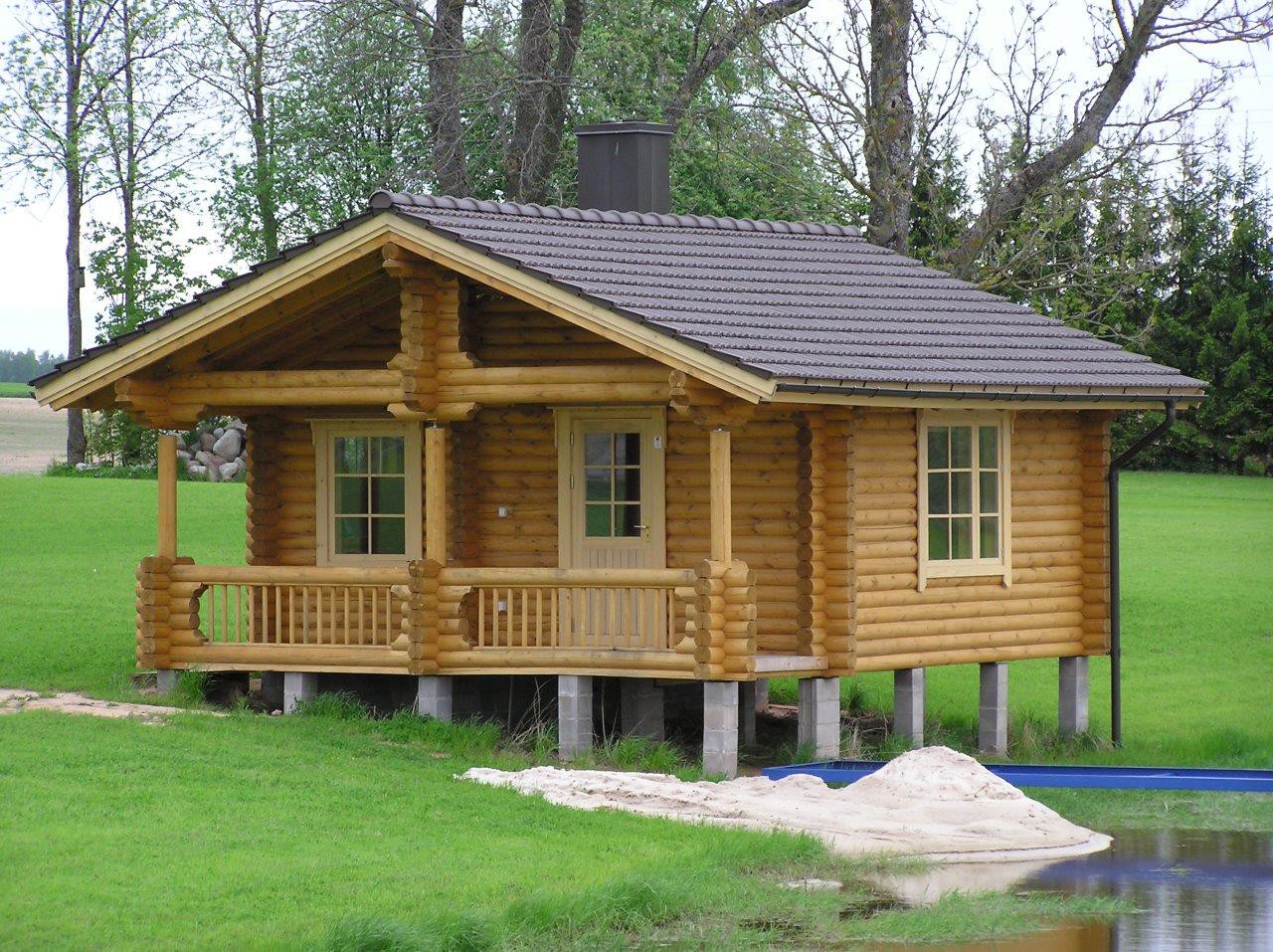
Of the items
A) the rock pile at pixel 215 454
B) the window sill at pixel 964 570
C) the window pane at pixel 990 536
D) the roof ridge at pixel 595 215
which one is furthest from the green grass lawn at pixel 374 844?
the rock pile at pixel 215 454

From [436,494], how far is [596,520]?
173 centimetres

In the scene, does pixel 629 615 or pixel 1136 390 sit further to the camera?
pixel 1136 390

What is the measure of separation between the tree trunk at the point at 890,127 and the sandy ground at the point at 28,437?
23.8 meters

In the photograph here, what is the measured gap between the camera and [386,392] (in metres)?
18.4

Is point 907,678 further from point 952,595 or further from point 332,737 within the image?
point 332,737

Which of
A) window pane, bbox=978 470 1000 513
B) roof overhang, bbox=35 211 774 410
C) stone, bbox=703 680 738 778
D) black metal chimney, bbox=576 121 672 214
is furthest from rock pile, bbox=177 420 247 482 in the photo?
stone, bbox=703 680 738 778

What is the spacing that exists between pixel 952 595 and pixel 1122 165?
1022cm

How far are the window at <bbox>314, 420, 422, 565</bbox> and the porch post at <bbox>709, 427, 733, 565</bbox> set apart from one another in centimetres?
A: 386

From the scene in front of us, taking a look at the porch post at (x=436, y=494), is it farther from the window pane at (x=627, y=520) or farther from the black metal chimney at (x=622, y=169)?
the black metal chimney at (x=622, y=169)

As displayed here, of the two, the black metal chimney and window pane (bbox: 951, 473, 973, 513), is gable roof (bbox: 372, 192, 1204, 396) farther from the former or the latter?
window pane (bbox: 951, 473, 973, 513)

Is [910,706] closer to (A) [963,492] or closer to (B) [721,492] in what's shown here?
(A) [963,492]

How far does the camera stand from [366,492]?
66.9 ft

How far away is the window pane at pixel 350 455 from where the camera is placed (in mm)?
20453

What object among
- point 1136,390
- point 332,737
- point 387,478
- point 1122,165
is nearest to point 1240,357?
point 1122,165
